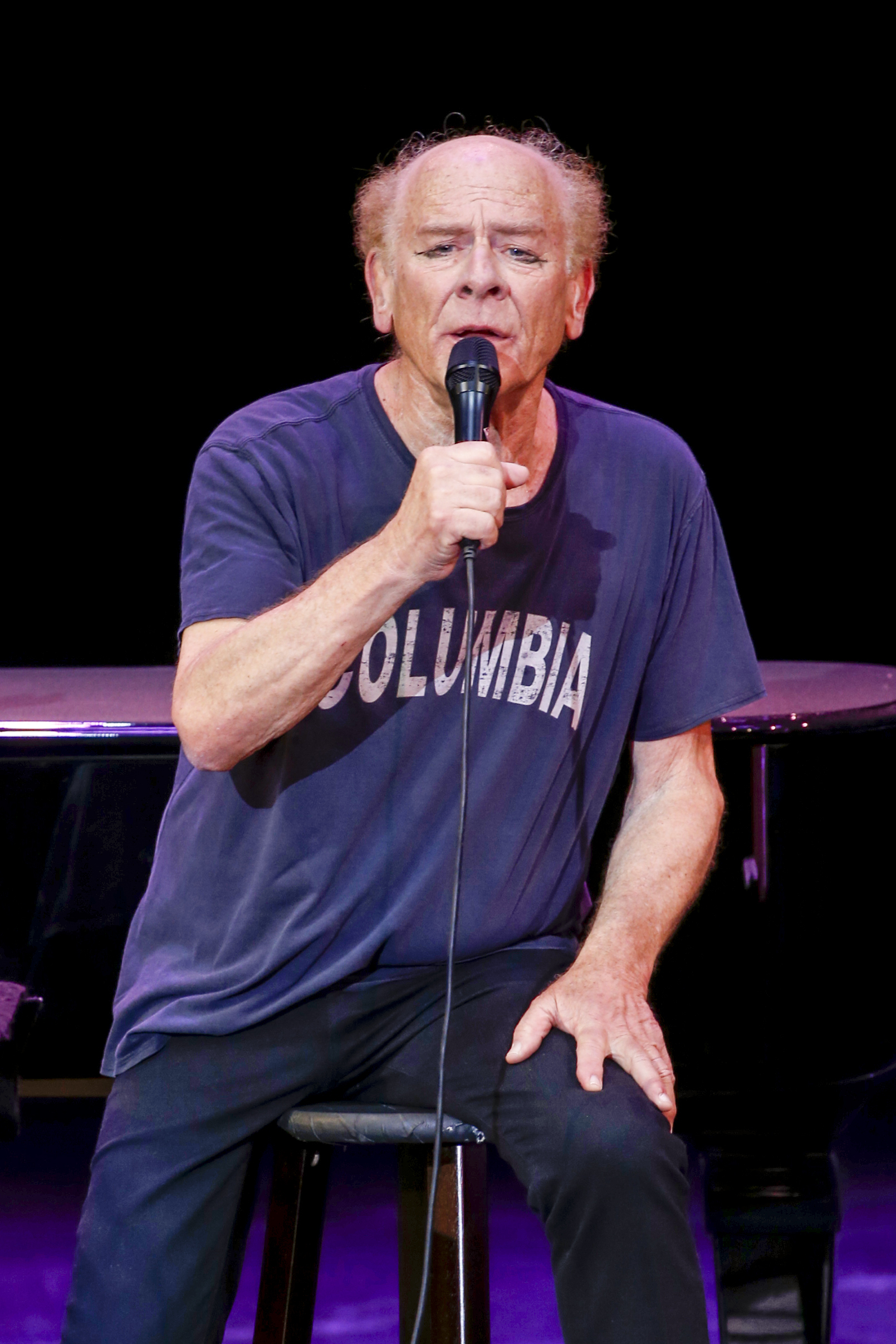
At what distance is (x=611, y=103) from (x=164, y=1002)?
106 inches

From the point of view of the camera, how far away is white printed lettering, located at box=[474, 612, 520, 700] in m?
1.56

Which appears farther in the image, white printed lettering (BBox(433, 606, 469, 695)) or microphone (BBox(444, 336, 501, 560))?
white printed lettering (BBox(433, 606, 469, 695))

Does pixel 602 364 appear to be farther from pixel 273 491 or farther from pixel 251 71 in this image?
pixel 273 491

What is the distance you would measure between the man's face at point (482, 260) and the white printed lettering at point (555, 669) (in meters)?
0.28

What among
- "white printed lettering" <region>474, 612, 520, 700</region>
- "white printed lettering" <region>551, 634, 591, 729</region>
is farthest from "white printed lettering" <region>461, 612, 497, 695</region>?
"white printed lettering" <region>551, 634, 591, 729</region>

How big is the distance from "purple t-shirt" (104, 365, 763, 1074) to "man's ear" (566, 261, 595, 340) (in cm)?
16

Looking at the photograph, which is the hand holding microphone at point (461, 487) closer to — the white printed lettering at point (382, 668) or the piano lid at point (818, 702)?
the white printed lettering at point (382, 668)

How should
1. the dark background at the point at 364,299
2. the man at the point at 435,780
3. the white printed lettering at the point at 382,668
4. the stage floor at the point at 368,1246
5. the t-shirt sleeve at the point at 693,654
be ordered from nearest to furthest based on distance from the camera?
the man at the point at 435,780 < the white printed lettering at the point at 382,668 < the t-shirt sleeve at the point at 693,654 < the stage floor at the point at 368,1246 < the dark background at the point at 364,299

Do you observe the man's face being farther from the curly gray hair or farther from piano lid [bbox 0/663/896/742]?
piano lid [bbox 0/663/896/742]

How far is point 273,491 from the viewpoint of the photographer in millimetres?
1545

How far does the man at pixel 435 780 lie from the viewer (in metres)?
1.30

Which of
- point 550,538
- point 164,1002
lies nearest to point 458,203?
point 550,538

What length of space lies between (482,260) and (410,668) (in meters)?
0.46

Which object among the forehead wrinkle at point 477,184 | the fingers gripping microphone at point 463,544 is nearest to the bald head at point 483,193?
the forehead wrinkle at point 477,184
